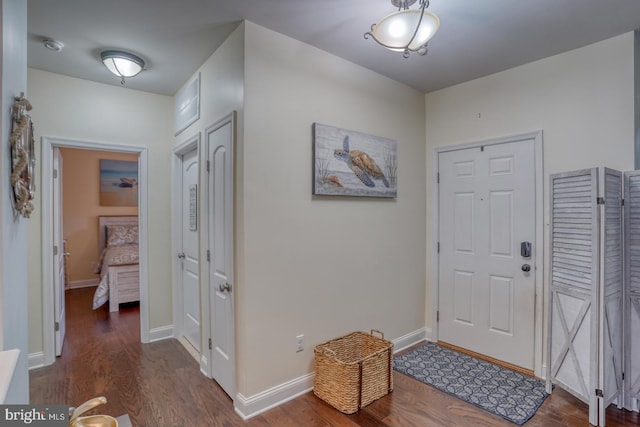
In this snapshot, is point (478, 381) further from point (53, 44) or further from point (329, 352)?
point (53, 44)

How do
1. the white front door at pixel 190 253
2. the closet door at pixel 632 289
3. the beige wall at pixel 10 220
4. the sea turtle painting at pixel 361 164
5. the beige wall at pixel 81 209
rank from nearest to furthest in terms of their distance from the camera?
the beige wall at pixel 10 220 → the closet door at pixel 632 289 → the sea turtle painting at pixel 361 164 → the white front door at pixel 190 253 → the beige wall at pixel 81 209

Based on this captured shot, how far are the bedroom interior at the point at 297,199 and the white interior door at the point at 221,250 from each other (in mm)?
65

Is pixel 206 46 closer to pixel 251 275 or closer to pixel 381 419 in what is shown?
pixel 251 275

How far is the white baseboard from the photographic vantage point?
9.52 ft

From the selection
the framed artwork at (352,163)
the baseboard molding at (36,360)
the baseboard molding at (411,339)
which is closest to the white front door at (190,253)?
the baseboard molding at (36,360)

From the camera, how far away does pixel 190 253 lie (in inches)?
134

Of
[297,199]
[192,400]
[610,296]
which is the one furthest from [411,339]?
[192,400]

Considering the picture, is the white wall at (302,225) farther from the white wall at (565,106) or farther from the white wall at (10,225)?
the white wall at (10,225)

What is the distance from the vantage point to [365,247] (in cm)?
303

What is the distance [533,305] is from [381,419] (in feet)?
5.57

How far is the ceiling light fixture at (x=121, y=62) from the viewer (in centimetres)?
262

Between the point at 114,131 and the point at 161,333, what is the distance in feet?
7.17

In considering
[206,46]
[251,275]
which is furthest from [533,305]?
[206,46]

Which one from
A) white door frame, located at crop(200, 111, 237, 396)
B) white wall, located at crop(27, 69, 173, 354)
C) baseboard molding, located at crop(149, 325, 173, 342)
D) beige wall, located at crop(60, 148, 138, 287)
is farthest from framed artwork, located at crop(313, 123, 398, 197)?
beige wall, located at crop(60, 148, 138, 287)
